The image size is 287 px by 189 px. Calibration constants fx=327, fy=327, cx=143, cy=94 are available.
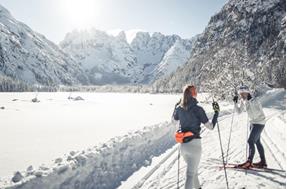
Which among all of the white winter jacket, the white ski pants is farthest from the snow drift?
the white winter jacket

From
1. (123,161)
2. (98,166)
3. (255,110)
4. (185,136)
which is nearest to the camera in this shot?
(185,136)

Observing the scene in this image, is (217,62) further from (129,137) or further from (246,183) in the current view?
(246,183)

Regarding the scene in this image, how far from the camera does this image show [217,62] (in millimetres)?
57938

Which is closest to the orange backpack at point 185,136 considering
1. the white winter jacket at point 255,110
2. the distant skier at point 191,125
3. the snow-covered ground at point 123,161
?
the distant skier at point 191,125

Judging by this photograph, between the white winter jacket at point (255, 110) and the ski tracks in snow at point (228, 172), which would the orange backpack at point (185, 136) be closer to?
the ski tracks in snow at point (228, 172)

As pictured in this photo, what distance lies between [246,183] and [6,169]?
7148 mm

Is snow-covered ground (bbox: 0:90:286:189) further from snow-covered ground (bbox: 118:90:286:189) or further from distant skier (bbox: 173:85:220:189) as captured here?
distant skier (bbox: 173:85:220:189)

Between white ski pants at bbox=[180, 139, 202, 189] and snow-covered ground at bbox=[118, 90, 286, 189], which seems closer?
white ski pants at bbox=[180, 139, 202, 189]

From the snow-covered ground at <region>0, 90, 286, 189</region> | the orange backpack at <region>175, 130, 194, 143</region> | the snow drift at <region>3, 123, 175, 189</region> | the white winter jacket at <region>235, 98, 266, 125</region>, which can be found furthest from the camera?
the white winter jacket at <region>235, 98, 266, 125</region>

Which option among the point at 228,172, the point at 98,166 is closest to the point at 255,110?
the point at 228,172

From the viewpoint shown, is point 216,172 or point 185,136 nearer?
point 185,136

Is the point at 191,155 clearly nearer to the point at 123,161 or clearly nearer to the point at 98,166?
the point at 98,166

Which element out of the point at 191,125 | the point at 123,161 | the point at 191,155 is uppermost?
the point at 191,125

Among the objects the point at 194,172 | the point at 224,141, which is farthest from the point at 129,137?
the point at 194,172
